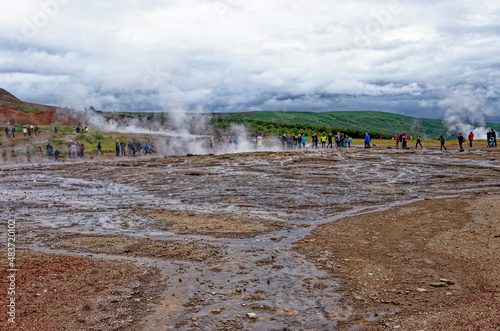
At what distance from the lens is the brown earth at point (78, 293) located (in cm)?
551

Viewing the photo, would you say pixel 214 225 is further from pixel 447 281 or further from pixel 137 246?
pixel 447 281

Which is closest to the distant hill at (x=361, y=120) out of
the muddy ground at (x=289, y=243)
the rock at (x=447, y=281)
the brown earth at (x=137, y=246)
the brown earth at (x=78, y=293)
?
the muddy ground at (x=289, y=243)

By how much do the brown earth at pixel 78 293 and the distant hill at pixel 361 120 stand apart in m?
143

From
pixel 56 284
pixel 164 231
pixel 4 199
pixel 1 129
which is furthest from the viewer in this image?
pixel 1 129

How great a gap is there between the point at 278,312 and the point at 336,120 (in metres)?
171

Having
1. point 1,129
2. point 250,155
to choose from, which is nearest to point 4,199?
point 250,155

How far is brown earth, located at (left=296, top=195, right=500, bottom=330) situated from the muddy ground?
0.09 feet

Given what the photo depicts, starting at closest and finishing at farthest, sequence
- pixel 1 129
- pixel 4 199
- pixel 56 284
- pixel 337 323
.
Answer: pixel 337 323, pixel 56 284, pixel 4 199, pixel 1 129

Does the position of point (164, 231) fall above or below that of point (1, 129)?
below

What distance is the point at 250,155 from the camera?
3516 cm

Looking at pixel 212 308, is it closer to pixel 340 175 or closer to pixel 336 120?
pixel 340 175

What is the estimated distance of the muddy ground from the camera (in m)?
5.93

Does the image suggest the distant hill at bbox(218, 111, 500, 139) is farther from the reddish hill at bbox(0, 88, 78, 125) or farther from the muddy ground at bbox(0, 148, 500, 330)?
the muddy ground at bbox(0, 148, 500, 330)

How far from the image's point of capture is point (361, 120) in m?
174
